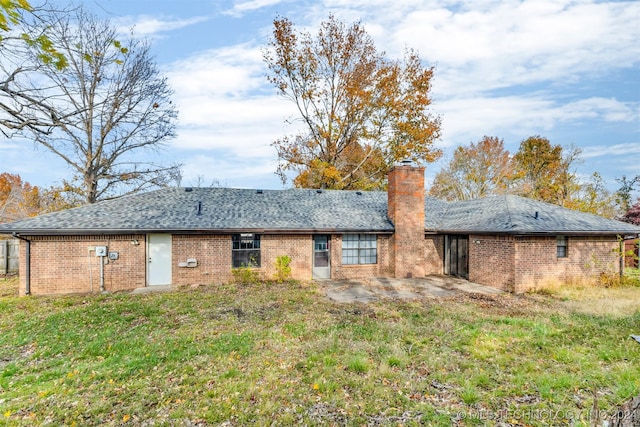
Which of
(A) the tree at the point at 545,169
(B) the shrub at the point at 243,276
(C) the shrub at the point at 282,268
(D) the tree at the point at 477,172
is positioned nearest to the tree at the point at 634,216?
(A) the tree at the point at 545,169

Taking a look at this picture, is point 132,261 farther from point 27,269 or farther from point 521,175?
point 521,175

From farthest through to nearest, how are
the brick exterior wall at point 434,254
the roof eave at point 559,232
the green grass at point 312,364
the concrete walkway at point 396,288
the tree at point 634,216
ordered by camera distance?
1. the tree at point 634,216
2. the brick exterior wall at point 434,254
3. the roof eave at point 559,232
4. the concrete walkway at point 396,288
5. the green grass at point 312,364

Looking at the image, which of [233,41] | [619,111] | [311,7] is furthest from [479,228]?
[233,41]

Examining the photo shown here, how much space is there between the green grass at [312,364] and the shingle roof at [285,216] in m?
3.61

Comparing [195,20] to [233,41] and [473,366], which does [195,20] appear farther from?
[473,366]

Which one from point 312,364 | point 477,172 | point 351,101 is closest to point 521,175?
point 477,172

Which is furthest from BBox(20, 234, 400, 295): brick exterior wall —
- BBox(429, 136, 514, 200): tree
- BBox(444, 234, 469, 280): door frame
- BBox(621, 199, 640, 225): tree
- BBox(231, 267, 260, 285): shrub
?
BBox(621, 199, 640, 225): tree

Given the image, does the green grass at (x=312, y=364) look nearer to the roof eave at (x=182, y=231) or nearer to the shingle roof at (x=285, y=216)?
the roof eave at (x=182, y=231)

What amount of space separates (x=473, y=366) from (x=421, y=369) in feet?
2.99

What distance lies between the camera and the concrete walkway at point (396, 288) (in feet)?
34.1

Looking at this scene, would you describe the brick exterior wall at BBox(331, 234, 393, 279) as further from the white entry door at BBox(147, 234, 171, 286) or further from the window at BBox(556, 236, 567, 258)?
the white entry door at BBox(147, 234, 171, 286)

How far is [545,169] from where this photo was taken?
97.0 feet

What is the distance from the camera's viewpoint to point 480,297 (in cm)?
1020

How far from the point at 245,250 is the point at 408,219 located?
7400 millimetres
